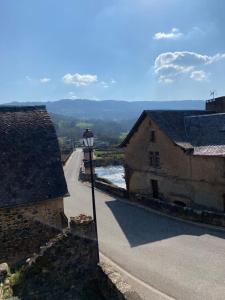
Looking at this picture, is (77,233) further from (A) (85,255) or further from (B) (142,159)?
(B) (142,159)

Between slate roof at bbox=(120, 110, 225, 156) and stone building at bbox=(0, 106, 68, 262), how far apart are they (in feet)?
38.6

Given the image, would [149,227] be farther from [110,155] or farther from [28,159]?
[110,155]

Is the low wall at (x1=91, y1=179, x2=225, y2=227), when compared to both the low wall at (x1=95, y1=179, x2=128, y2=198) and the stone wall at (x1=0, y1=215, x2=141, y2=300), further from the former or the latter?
the stone wall at (x1=0, y1=215, x2=141, y2=300)

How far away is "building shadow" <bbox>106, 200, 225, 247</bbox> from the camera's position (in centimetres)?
1777

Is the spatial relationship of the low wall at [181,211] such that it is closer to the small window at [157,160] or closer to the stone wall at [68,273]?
the small window at [157,160]

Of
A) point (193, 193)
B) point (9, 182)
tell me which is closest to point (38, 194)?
point (9, 182)

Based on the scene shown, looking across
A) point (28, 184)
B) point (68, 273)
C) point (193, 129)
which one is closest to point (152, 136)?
point (193, 129)

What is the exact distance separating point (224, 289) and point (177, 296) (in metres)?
1.68

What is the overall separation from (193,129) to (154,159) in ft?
13.2

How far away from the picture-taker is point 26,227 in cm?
1518

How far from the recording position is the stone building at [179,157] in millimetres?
23573

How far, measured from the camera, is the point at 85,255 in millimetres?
11867

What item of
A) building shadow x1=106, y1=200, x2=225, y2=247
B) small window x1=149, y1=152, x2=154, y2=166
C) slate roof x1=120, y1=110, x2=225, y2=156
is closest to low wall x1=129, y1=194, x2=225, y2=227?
building shadow x1=106, y1=200, x2=225, y2=247

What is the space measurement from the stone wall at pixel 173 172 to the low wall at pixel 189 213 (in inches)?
123
